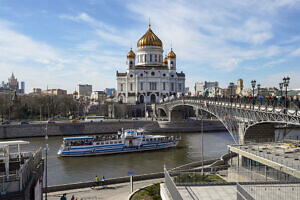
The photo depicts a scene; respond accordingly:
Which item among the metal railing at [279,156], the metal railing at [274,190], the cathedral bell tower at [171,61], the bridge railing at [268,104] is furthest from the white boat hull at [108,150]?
the cathedral bell tower at [171,61]

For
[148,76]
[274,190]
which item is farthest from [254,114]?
[148,76]

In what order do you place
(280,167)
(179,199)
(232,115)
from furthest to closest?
(232,115) → (280,167) → (179,199)

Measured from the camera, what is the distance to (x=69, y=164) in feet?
97.8

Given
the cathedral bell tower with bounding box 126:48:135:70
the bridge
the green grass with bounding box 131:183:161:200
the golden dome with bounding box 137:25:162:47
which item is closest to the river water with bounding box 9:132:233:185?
the bridge

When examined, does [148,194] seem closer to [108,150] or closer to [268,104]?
[268,104]

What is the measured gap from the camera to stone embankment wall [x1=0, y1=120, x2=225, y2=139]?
4722 cm

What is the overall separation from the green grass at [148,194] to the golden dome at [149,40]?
69.5 meters

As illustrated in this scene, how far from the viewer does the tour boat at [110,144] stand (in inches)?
1314

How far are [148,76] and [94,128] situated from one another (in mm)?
32603

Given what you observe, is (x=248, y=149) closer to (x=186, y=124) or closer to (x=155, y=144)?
(x=155, y=144)

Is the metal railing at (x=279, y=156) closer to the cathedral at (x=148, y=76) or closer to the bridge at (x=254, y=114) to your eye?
the bridge at (x=254, y=114)

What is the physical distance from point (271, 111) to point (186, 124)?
122ft

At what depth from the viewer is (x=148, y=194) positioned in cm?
1625

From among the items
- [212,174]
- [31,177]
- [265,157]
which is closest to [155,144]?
[212,174]
